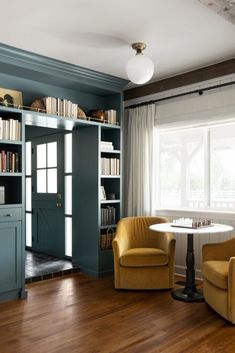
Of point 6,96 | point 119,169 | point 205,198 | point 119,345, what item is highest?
point 6,96

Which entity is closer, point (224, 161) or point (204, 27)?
point (204, 27)

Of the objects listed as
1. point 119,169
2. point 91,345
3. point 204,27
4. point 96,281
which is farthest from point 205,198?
point 91,345

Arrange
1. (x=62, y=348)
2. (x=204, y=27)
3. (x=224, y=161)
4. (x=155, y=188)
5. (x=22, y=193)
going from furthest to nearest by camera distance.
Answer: (x=155, y=188) → (x=224, y=161) → (x=22, y=193) → (x=204, y=27) → (x=62, y=348)

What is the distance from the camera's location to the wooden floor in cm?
253

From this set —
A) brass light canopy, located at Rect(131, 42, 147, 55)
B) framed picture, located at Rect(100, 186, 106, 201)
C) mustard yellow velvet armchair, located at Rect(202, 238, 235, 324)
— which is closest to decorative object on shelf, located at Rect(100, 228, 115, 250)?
framed picture, located at Rect(100, 186, 106, 201)

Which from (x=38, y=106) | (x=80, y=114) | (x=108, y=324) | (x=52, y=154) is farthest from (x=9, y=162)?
(x=108, y=324)

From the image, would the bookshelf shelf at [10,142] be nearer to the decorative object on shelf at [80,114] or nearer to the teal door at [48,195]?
the decorative object on shelf at [80,114]

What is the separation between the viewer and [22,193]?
144 inches

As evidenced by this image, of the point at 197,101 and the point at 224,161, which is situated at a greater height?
the point at 197,101

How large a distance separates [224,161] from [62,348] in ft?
9.17

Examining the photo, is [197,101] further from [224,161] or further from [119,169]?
[119,169]

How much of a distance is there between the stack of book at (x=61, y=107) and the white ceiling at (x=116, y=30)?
1.62 ft

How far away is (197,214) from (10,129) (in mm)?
2466

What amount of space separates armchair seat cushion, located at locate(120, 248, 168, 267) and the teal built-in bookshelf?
2.41ft
